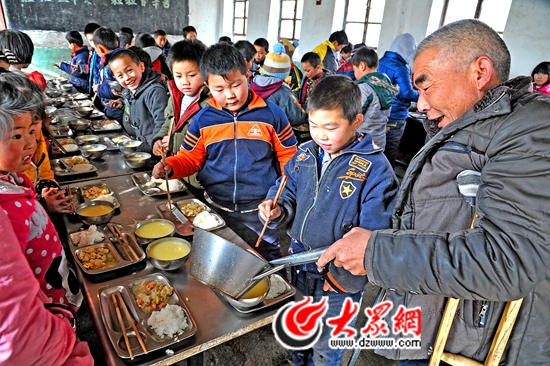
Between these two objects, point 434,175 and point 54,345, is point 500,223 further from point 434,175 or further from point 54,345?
point 54,345

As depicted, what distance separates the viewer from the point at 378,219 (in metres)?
1.45

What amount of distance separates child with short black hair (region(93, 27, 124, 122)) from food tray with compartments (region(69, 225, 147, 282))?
328 centimetres

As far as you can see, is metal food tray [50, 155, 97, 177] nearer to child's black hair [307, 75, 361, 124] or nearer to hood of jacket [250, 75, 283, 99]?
hood of jacket [250, 75, 283, 99]

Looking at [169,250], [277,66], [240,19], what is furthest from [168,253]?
[240,19]

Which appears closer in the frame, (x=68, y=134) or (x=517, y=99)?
(x=517, y=99)

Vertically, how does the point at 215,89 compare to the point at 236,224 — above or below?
above

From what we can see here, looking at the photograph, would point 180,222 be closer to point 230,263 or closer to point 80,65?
point 230,263

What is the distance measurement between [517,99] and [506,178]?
0.82ft

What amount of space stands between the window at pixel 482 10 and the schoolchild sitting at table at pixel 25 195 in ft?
20.7

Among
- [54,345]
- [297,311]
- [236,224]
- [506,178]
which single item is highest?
[506,178]

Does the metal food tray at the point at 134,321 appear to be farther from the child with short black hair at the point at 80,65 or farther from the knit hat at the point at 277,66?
the child with short black hair at the point at 80,65

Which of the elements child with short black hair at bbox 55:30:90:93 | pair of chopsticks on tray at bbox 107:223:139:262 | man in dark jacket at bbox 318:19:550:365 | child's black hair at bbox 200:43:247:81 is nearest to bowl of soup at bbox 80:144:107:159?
pair of chopsticks on tray at bbox 107:223:139:262

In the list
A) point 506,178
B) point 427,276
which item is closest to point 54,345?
point 427,276

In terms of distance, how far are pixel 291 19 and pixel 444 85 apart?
9779mm
